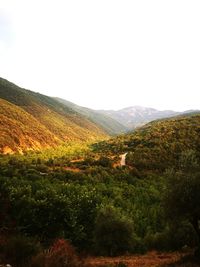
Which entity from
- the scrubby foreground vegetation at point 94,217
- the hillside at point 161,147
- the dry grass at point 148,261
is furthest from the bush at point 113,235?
the hillside at point 161,147

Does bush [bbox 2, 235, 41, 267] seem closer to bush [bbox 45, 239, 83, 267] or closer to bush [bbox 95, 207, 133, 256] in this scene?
bush [bbox 45, 239, 83, 267]

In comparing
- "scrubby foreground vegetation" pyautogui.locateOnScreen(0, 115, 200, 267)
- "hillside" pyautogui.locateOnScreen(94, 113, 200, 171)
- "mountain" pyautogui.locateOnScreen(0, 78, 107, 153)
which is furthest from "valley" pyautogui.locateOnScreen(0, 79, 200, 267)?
"mountain" pyautogui.locateOnScreen(0, 78, 107, 153)

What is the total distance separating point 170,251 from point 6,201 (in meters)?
14.5

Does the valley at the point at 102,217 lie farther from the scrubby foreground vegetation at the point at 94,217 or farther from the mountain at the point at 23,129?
the mountain at the point at 23,129

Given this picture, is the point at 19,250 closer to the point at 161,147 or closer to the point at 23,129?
the point at 161,147

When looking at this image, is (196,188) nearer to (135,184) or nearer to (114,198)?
(114,198)

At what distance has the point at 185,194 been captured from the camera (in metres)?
23.9

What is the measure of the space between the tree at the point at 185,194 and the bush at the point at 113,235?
558 centimetres

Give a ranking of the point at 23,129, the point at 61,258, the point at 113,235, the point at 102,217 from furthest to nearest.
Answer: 1. the point at 23,129
2. the point at 102,217
3. the point at 113,235
4. the point at 61,258

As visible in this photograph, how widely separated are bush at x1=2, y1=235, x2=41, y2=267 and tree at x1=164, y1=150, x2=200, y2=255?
8.94 m

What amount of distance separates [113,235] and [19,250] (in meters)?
10.0

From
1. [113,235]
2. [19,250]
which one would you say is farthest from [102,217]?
[19,250]

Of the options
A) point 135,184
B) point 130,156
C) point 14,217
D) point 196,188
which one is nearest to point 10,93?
point 130,156

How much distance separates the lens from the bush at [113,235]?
29219 mm
